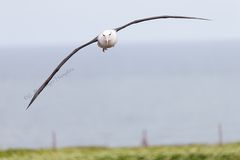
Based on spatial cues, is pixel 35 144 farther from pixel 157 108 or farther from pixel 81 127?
pixel 157 108

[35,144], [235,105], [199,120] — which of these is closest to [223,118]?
[199,120]

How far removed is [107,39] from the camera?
9852 millimetres

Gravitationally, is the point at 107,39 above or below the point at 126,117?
above

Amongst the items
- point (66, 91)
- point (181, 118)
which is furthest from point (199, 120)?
point (66, 91)

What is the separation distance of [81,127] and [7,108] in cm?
2950

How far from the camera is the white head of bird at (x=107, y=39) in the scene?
32.2 ft

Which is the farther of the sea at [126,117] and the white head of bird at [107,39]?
the sea at [126,117]

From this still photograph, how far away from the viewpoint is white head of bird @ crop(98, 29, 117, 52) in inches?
387

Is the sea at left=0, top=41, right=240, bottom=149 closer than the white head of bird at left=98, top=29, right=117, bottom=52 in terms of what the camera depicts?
No

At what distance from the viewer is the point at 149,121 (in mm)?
88188

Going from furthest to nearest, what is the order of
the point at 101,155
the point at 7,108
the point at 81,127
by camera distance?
the point at 7,108 < the point at 81,127 < the point at 101,155

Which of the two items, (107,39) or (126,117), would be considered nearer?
(107,39)

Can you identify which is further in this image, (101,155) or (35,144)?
(35,144)

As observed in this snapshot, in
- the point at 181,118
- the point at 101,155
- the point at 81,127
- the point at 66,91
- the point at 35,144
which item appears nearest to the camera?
the point at 101,155
